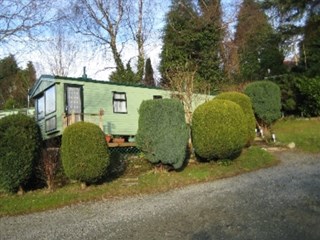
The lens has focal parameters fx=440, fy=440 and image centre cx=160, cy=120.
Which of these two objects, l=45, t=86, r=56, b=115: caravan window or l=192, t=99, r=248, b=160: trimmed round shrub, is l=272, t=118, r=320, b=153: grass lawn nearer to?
l=192, t=99, r=248, b=160: trimmed round shrub

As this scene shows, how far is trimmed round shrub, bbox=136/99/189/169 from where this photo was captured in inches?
440

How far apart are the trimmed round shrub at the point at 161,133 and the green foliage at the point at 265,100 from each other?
22.8 ft

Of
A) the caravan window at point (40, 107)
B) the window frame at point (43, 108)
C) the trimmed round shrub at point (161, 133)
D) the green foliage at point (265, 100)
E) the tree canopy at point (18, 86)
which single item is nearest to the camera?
the trimmed round shrub at point (161, 133)

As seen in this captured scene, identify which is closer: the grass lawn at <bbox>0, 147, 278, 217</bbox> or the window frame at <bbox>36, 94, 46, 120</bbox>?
the grass lawn at <bbox>0, 147, 278, 217</bbox>

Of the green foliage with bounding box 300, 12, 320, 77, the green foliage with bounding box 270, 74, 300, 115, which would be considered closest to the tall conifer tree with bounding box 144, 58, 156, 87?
the green foliage with bounding box 270, 74, 300, 115

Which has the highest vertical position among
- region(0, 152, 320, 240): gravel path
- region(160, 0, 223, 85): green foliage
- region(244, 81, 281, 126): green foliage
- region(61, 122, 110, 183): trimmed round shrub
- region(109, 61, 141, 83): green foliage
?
region(160, 0, 223, 85): green foliage

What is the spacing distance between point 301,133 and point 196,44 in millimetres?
10113

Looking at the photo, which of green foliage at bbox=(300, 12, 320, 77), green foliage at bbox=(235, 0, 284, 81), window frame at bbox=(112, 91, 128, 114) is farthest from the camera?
green foliage at bbox=(235, 0, 284, 81)

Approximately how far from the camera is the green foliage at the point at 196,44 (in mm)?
Result: 26734

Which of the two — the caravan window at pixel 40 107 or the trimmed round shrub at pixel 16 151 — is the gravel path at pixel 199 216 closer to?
the trimmed round shrub at pixel 16 151

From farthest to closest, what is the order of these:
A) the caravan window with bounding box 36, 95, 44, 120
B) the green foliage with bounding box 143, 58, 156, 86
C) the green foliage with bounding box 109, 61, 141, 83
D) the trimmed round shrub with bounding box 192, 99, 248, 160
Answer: the green foliage with bounding box 143, 58, 156, 86
the green foliage with bounding box 109, 61, 141, 83
the caravan window with bounding box 36, 95, 44, 120
the trimmed round shrub with bounding box 192, 99, 248, 160

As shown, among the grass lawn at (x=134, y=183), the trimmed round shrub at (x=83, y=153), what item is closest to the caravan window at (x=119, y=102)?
the grass lawn at (x=134, y=183)

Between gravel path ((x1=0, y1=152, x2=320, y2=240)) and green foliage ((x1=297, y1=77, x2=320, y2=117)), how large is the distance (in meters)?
12.4

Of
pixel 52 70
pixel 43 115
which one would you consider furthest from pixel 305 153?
pixel 52 70
